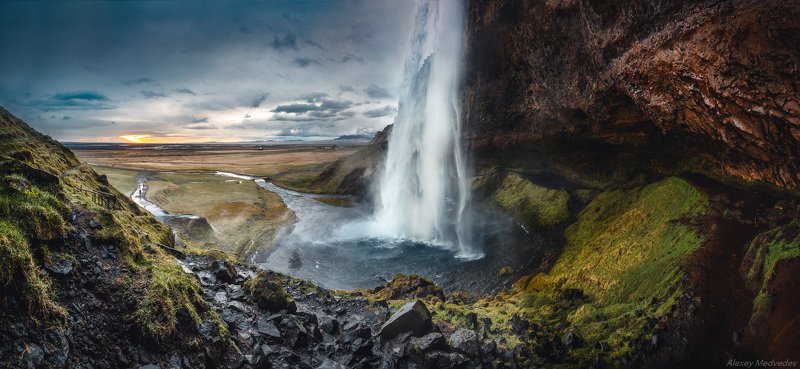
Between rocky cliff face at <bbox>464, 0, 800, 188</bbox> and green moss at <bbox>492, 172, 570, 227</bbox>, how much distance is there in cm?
442

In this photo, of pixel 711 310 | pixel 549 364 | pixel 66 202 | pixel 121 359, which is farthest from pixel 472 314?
pixel 66 202

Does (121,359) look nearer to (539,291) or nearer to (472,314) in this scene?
(472,314)

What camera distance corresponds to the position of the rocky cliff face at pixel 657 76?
995cm

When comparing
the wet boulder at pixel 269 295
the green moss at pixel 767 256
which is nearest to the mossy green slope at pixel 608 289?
the green moss at pixel 767 256

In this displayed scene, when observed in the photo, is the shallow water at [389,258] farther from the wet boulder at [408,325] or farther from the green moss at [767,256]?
the green moss at [767,256]

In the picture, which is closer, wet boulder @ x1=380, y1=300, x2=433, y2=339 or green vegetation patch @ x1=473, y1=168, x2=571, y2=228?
wet boulder @ x1=380, y1=300, x2=433, y2=339

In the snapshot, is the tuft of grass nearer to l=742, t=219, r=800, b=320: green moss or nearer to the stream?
the stream

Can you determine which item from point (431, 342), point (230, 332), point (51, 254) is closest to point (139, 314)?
point (51, 254)

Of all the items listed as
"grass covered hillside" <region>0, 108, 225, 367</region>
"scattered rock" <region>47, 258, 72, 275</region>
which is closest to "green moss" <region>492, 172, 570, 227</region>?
"grass covered hillside" <region>0, 108, 225, 367</region>

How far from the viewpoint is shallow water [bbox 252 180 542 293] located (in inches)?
821

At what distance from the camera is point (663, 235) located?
14.7 metres

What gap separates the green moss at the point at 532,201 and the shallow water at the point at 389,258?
1407 mm

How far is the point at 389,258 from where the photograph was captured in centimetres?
2484

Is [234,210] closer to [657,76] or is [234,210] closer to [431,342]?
[431,342]
